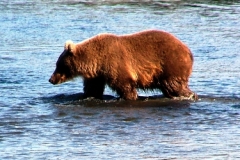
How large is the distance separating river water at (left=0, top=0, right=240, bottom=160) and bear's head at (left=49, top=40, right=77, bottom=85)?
1.01 ft

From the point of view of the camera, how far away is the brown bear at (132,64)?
36.2 feet

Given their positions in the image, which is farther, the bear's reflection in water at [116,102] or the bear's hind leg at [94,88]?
the bear's hind leg at [94,88]

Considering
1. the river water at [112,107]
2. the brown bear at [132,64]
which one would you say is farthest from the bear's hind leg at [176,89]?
the river water at [112,107]

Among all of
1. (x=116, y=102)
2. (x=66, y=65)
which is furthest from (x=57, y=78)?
(x=116, y=102)

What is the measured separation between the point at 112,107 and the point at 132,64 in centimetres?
70

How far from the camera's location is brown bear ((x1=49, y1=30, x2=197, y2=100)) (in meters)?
11.0

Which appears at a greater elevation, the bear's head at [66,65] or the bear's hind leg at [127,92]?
the bear's head at [66,65]

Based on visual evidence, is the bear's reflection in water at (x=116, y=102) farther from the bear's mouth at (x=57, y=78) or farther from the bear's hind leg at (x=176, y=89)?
the bear's mouth at (x=57, y=78)

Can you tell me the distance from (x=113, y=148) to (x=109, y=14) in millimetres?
13461

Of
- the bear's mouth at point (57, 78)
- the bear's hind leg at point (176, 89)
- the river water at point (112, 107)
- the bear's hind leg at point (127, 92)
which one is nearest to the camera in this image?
the river water at point (112, 107)

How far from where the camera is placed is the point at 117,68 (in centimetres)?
1096

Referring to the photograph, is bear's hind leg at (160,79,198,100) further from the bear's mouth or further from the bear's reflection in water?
the bear's mouth

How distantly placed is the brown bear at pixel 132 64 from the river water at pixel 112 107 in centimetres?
22

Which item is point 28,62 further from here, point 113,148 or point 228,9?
point 228,9
